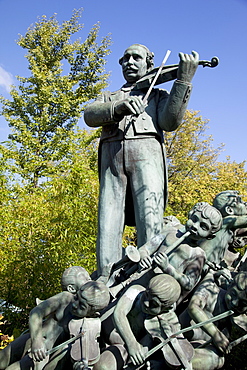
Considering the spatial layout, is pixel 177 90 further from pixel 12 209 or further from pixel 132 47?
pixel 12 209

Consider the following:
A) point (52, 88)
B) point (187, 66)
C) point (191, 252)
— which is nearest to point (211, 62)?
point (187, 66)

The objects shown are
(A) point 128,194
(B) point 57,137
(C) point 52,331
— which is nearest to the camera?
(C) point 52,331

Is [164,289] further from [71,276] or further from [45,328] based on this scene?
[45,328]

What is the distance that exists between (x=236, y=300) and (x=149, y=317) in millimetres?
693

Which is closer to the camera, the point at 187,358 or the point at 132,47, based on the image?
the point at 187,358

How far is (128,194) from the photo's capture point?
4.77 metres

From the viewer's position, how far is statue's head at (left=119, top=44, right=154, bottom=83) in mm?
4875

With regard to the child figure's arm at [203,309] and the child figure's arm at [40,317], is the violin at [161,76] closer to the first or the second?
A: the child figure's arm at [203,309]

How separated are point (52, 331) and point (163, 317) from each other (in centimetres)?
93

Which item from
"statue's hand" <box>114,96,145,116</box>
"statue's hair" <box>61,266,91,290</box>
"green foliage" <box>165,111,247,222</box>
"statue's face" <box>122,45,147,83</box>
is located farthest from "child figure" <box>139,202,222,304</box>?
"green foliage" <box>165,111,247,222</box>

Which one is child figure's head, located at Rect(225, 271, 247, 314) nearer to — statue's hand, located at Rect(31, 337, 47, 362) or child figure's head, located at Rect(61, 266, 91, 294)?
child figure's head, located at Rect(61, 266, 91, 294)

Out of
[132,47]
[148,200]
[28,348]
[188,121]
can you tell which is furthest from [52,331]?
[188,121]

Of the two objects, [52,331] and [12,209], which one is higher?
[12,209]

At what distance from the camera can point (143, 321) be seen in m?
3.21
